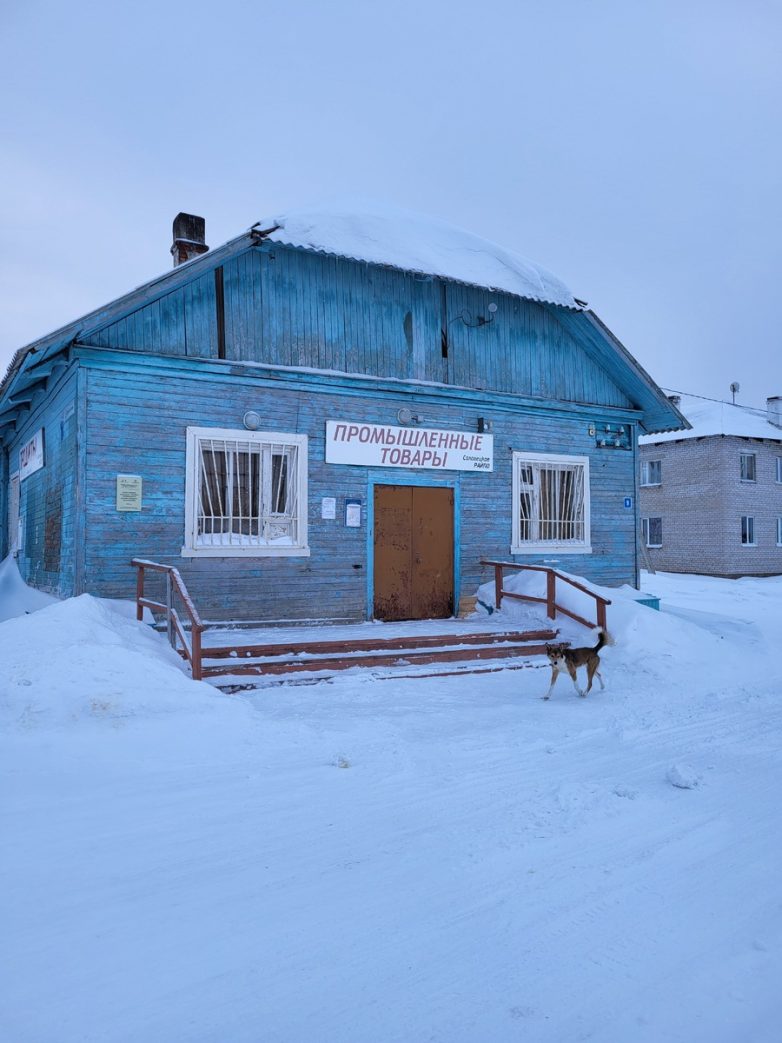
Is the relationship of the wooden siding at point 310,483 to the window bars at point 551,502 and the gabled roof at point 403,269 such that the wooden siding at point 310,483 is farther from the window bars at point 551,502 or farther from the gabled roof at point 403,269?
the gabled roof at point 403,269

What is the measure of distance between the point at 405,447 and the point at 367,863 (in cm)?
814

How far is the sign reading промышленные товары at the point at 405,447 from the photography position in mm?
10867

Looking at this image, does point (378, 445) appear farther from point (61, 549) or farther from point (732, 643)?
point (732, 643)

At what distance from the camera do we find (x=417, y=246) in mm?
10844

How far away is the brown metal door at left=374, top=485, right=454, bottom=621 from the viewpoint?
1124cm

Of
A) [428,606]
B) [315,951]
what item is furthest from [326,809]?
[428,606]

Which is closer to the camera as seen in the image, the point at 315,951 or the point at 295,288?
the point at 315,951

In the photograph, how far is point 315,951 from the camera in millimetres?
3027

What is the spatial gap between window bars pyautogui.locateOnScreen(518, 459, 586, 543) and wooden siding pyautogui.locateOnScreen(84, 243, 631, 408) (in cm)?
130

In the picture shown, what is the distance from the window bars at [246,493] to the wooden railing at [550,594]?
333 centimetres

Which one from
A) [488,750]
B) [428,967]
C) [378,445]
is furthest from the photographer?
[378,445]

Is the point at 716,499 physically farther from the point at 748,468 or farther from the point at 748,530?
the point at 748,468

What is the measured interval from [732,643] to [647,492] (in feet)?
67.5

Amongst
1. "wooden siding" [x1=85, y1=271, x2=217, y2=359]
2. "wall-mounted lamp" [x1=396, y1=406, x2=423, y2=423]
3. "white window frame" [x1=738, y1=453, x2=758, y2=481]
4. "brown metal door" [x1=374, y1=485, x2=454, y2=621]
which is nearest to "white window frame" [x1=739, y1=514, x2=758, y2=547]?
"white window frame" [x1=738, y1=453, x2=758, y2=481]
